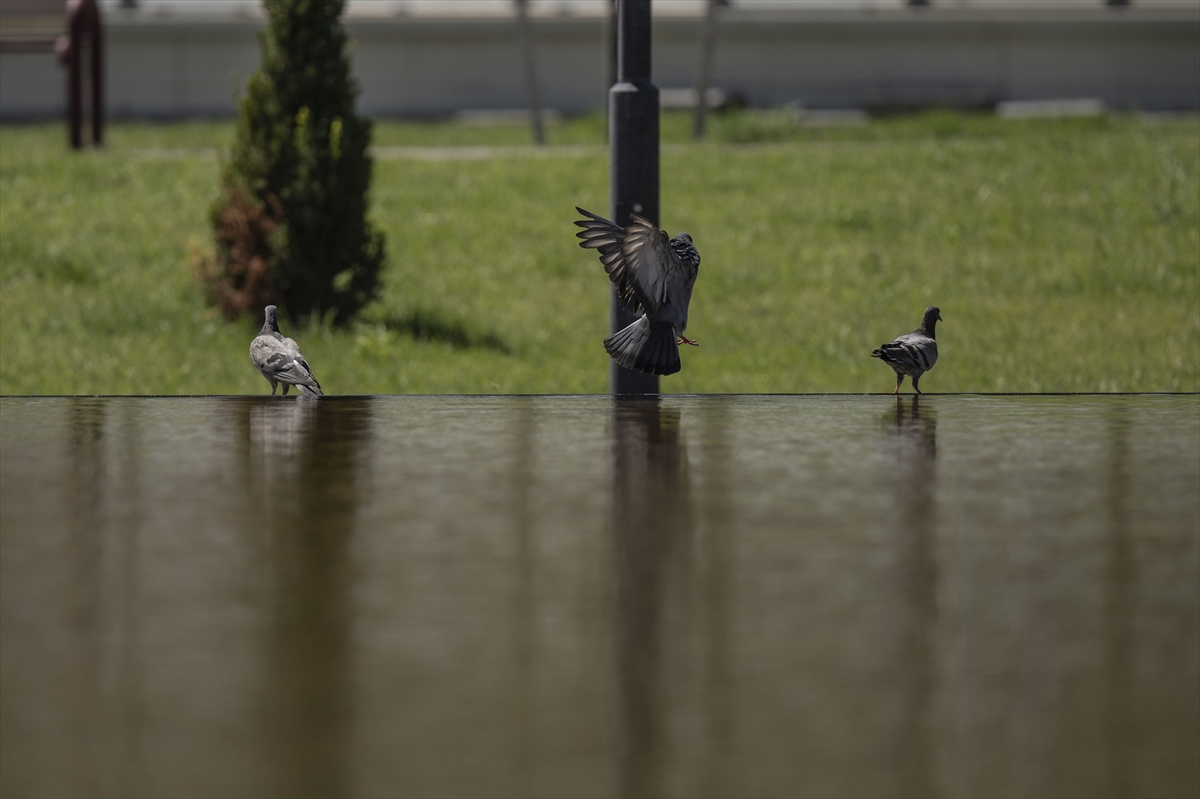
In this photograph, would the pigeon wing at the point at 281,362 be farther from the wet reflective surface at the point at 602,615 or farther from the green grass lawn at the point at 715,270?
the green grass lawn at the point at 715,270

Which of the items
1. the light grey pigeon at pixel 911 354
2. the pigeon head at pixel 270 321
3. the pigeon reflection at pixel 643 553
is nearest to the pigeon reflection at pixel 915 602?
the pigeon reflection at pixel 643 553

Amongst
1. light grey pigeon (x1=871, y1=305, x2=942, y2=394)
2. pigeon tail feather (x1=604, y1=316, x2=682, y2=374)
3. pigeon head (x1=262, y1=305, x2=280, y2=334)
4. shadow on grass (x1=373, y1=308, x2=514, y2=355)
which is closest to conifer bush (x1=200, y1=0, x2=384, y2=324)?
shadow on grass (x1=373, y1=308, x2=514, y2=355)

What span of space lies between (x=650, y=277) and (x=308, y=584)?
122 inches

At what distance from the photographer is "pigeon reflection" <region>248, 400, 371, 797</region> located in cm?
277

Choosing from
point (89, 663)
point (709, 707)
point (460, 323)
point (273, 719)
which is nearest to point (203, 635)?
point (89, 663)

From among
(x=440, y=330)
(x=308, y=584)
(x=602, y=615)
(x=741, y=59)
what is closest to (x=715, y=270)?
(x=440, y=330)

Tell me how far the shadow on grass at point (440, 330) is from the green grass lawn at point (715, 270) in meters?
0.03

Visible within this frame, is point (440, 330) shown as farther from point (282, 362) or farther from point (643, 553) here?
point (643, 553)

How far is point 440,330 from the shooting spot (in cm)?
1428

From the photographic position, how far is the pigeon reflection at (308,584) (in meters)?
2.77

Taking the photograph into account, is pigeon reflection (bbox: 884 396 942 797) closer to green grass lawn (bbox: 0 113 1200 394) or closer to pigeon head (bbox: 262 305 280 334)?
pigeon head (bbox: 262 305 280 334)

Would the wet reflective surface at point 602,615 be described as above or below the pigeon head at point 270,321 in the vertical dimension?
below

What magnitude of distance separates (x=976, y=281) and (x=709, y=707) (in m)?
13.5

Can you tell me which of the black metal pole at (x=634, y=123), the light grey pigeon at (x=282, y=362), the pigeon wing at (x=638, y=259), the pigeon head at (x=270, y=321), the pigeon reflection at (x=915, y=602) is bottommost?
the pigeon reflection at (x=915, y=602)
